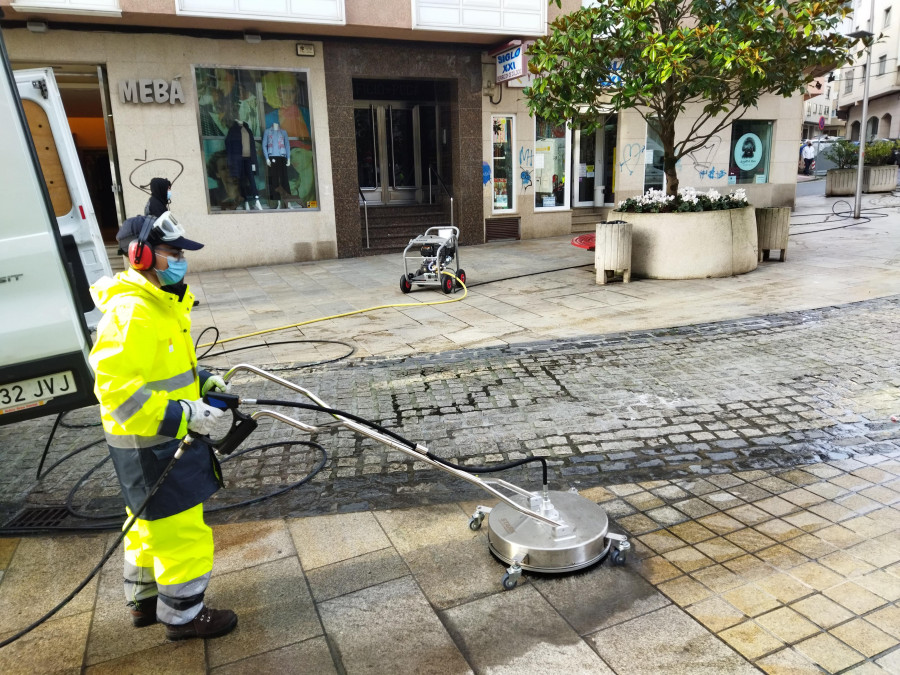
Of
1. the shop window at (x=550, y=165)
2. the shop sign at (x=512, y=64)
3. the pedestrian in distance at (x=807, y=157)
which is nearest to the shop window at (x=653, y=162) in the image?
the shop window at (x=550, y=165)

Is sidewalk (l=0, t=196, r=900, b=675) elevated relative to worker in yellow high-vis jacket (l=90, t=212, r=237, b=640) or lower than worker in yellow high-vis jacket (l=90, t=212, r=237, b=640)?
lower

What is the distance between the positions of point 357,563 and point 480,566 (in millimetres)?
637

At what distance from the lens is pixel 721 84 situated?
966 cm

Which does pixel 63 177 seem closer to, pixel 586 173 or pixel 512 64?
pixel 512 64

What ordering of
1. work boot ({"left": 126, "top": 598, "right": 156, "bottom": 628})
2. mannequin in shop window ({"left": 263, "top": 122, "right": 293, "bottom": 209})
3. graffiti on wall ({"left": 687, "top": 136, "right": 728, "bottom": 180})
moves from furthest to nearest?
graffiti on wall ({"left": 687, "top": 136, "right": 728, "bottom": 180}), mannequin in shop window ({"left": 263, "top": 122, "right": 293, "bottom": 209}), work boot ({"left": 126, "top": 598, "right": 156, "bottom": 628})

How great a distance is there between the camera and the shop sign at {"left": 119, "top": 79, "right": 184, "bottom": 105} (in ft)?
40.5

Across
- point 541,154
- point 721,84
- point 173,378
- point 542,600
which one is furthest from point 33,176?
point 541,154

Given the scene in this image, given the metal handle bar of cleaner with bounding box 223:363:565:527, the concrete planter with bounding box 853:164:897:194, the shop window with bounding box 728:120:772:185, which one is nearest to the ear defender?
the metal handle bar of cleaner with bounding box 223:363:565:527

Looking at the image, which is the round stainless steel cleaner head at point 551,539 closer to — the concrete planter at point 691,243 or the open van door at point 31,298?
the open van door at point 31,298

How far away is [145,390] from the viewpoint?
2621mm

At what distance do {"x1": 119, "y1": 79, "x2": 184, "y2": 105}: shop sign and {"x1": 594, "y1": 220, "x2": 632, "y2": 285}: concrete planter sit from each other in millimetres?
8388

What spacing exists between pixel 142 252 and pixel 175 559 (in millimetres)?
1275

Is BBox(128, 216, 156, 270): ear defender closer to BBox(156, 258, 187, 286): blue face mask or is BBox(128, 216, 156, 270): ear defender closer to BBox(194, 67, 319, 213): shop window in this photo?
BBox(156, 258, 187, 286): blue face mask

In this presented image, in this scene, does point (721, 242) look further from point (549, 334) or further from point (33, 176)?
point (33, 176)
